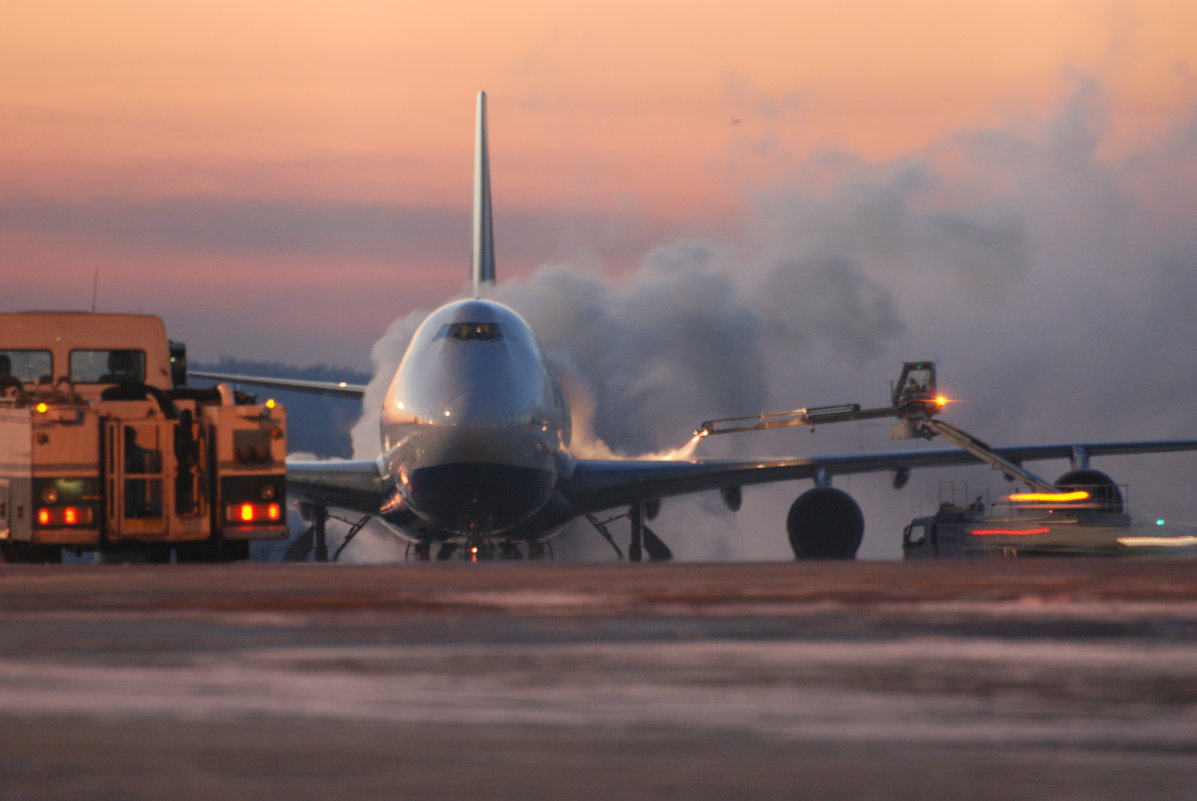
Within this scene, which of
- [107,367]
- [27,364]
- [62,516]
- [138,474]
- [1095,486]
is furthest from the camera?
[1095,486]

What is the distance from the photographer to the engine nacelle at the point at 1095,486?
3644 cm

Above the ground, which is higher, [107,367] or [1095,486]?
[107,367]

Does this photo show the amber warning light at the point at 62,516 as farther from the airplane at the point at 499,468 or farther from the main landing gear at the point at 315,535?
the main landing gear at the point at 315,535

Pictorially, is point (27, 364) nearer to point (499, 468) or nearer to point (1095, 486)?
point (499, 468)

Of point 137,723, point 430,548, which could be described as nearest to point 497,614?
point 137,723

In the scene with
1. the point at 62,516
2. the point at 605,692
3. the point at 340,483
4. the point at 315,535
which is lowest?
the point at 605,692

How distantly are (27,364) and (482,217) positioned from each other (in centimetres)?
3418

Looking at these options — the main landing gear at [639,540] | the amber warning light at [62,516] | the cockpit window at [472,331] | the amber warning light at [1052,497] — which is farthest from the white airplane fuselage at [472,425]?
the amber warning light at [62,516]

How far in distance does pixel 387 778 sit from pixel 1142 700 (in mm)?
2717

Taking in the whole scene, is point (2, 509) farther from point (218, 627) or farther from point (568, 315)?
point (568, 315)

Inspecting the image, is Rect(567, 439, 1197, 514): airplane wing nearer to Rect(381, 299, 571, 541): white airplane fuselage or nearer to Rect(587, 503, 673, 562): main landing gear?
Rect(587, 503, 673, 562): main landing gear

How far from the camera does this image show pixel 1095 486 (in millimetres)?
36438

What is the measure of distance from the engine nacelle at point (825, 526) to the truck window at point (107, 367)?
1582 cm

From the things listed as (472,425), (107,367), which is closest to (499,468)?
(472,425)
